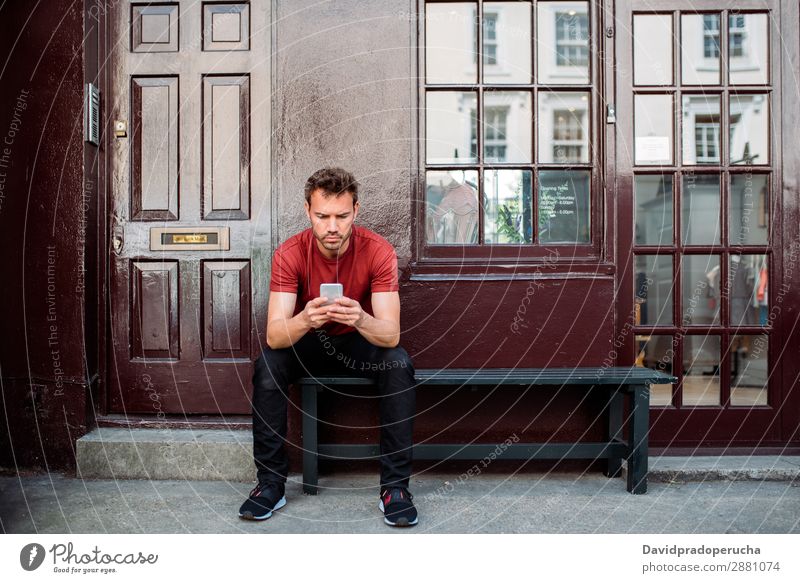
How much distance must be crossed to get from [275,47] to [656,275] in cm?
472

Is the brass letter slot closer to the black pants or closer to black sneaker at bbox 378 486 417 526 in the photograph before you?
the black pants

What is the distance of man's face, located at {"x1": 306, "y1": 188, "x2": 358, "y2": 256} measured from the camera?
2771 millimetres

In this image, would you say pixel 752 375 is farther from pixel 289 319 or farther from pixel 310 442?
pixel 289 319

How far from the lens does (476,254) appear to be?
339cm

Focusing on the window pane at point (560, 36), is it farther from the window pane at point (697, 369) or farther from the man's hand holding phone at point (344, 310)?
the man's hand holding phone at point (344, 310)

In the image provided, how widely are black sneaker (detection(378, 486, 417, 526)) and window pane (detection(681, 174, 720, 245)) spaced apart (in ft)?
7.25

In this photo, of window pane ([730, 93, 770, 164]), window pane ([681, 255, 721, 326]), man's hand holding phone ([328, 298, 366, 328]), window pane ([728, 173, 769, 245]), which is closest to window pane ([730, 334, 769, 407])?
window pane ([681, 255, 721, 326])

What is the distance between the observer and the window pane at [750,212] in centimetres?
342

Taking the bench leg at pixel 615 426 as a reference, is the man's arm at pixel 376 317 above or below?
above

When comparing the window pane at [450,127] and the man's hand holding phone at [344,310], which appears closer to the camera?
the man's hand holding phone at [344,310]

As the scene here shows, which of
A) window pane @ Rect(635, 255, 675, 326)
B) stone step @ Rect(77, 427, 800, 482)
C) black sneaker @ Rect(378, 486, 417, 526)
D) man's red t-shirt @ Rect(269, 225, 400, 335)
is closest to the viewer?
black sneaker @ Rect(378, 486, 417, 526)

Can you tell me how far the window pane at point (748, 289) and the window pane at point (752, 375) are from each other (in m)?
0.10

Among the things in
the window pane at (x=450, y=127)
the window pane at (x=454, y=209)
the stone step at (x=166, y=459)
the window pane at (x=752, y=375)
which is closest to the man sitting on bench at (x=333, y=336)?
the stone step at (x=166, y=459)
